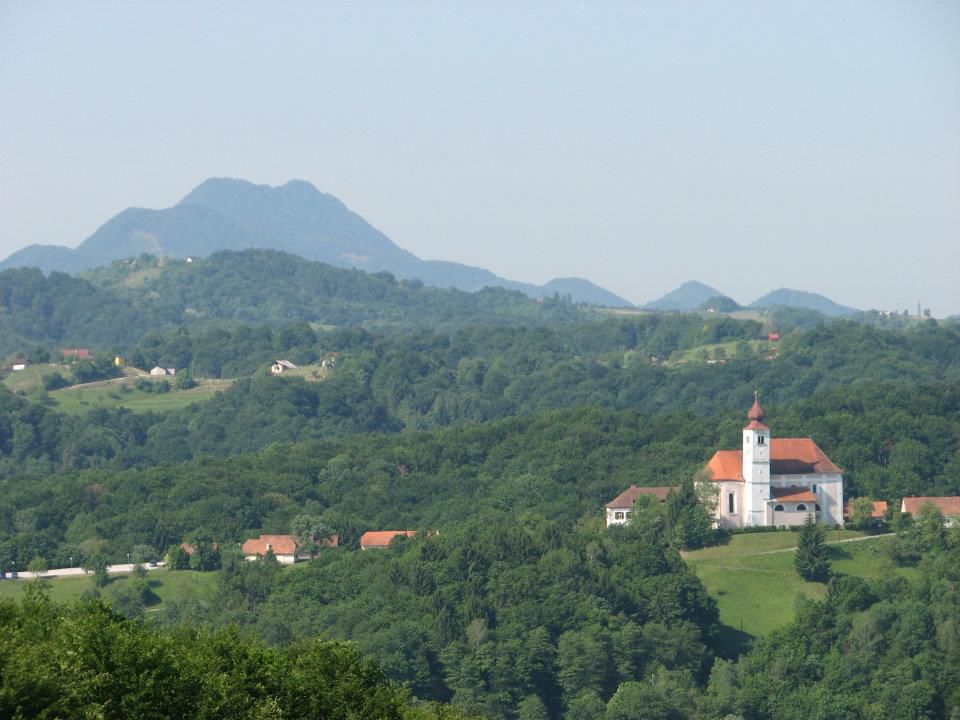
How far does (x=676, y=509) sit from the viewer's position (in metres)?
89.0

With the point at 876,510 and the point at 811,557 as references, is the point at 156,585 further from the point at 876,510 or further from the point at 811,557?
the point at 876,510

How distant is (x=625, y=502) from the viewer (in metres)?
94.7

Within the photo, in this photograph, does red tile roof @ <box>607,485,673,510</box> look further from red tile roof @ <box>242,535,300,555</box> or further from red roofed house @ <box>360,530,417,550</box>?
red tile roof @ <box>242,535,300,555</box>

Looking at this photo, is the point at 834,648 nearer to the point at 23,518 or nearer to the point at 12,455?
the point at 23,518

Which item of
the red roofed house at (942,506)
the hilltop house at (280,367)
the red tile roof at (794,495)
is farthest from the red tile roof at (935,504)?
the hilltop house at (280,367)

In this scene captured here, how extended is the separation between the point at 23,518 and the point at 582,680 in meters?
36.2

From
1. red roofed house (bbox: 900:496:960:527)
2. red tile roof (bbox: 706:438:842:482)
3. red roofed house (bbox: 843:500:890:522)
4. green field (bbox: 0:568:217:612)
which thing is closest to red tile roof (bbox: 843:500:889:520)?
red roofed house (bbox: 843:500:890:522)

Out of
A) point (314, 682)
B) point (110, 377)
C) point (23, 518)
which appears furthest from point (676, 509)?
point (110, 377)

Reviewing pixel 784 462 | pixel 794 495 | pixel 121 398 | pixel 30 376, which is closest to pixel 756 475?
pixel 794 495

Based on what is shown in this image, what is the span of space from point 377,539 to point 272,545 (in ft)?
15.5

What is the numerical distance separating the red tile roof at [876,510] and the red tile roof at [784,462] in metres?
1.78

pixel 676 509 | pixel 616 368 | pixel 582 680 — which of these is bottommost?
pixel 582 680

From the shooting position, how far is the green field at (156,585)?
3425 inches

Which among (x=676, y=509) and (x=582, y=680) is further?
(x=676, y=509)
